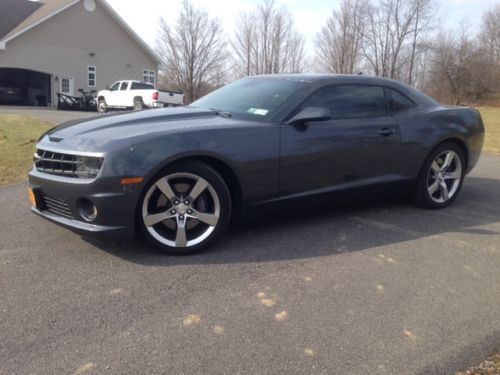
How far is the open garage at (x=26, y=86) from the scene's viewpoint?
31.4 meters

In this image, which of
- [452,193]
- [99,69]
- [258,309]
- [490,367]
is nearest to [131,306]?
[258,309]

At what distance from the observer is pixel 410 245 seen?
4070mm

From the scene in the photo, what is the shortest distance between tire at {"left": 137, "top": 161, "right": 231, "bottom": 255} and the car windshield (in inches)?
33.3

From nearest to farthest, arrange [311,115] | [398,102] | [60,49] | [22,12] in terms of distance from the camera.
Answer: [311,115] → [398,102] → [60,49] → [22,12]

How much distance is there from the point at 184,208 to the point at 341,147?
1.65 metres

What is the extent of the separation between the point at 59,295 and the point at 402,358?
2067 millimetres

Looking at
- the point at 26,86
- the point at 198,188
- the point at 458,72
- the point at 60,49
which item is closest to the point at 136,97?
the point at 60,49

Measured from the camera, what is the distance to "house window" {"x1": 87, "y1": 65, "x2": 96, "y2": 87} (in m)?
32.5

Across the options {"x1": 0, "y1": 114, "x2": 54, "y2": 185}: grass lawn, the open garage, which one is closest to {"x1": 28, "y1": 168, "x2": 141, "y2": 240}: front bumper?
{"x1": 0, "y1": 114, "x2": 54, "y2": 185}: grass lawn

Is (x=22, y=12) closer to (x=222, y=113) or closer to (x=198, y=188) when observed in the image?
(x=222, y=113)

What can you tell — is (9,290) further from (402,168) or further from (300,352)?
(402,168)

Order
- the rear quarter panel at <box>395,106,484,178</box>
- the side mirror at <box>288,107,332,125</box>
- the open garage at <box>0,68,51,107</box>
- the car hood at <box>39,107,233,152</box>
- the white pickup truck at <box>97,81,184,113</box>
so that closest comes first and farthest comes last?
the car hood at <box>39,107,233,152</box>
the side mirror at <box>288,107,332,125</box>
the rear quarter panel at <box>395,106,484,178</box>
the white pickup truck at <box>97,81,184,113</box>
the open garage at <box>0,68,51,107</box>

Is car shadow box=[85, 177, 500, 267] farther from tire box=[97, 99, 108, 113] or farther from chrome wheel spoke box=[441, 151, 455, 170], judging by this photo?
tire box=[97, 99, 108, 113]

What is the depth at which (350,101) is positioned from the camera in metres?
4.67
